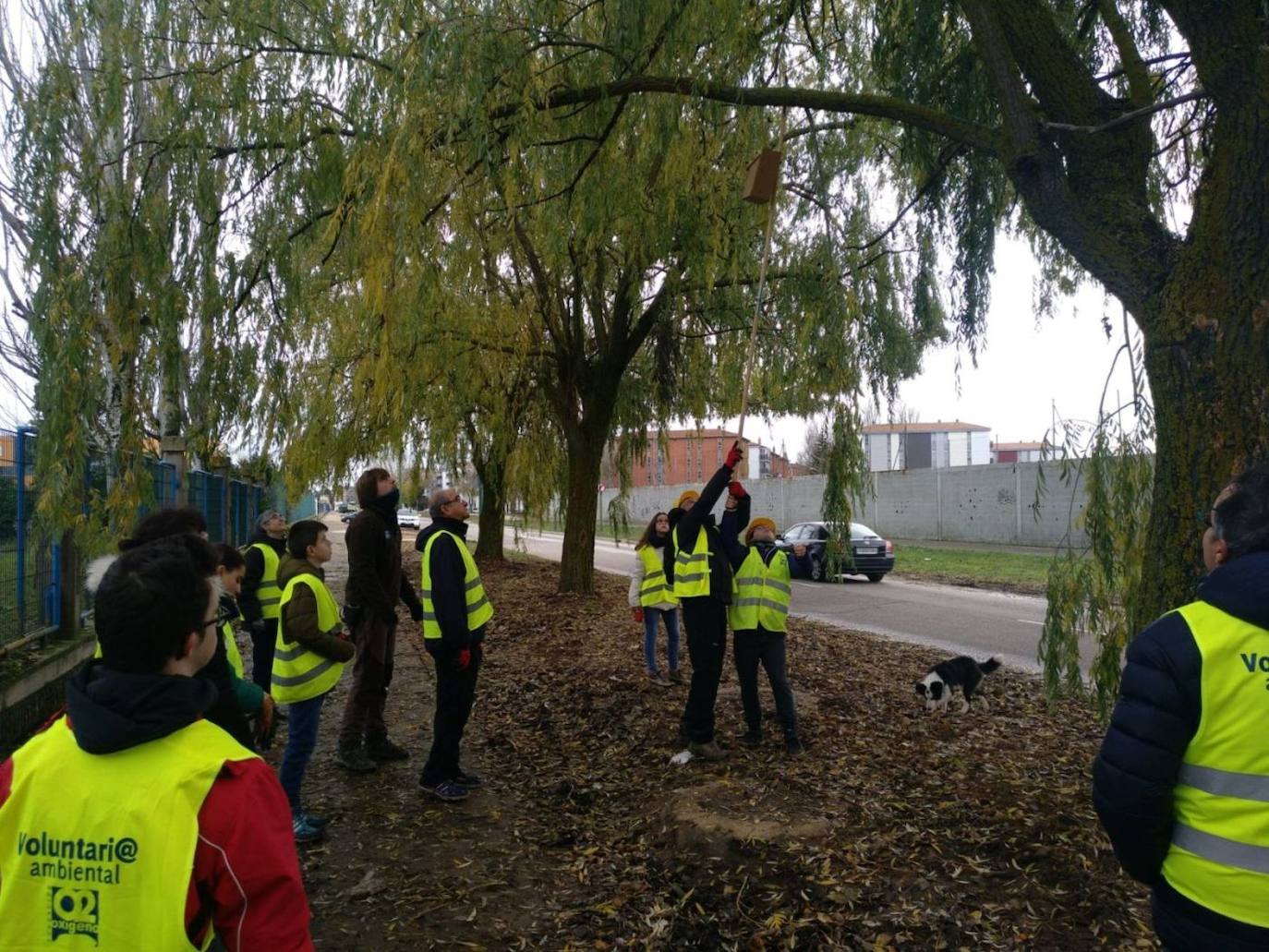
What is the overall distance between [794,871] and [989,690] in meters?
4.59

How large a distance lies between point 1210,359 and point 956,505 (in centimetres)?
2912

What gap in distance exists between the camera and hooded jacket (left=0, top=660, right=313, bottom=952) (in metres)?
1.64

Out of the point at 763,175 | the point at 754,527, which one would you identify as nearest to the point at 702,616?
the point at 754,527

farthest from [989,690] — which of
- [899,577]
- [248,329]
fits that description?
[899,577]

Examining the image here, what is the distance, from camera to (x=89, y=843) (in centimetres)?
Result: 164

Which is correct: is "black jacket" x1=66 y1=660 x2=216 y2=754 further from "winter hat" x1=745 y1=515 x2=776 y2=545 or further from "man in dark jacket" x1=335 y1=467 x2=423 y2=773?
"winter hat" x1=745 y1=515 x2=776 y2=545

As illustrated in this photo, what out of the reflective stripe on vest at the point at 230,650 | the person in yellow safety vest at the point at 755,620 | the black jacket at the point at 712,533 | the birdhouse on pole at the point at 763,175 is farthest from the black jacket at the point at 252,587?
the birdhouse on pole at the point at 763,175

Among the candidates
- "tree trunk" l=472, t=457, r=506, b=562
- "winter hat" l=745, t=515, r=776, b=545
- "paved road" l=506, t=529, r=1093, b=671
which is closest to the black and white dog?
"winter hat" l=745, t=515, r=776, b=545

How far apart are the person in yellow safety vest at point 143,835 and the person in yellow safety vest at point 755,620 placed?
436cm

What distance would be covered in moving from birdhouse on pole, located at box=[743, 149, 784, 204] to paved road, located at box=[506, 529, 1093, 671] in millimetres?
5602

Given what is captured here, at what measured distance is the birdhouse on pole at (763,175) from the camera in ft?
18.4

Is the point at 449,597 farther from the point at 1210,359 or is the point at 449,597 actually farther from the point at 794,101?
the point at 1210,359

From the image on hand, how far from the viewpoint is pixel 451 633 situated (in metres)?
5.03

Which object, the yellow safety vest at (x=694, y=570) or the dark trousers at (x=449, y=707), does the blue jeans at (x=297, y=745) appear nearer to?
the dark trousers at (x=449, y=707)
